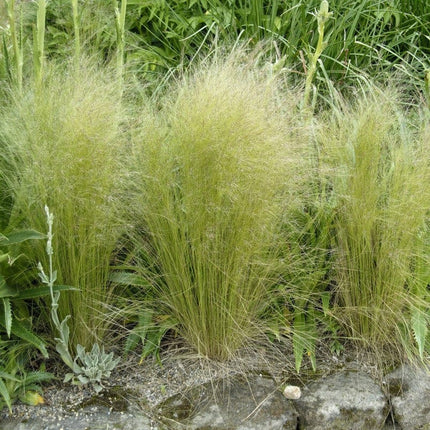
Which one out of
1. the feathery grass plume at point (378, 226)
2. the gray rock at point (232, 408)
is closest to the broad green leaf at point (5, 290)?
the gray rock at point (232, 408)

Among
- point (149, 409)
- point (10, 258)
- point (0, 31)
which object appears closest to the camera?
point (10, 258)

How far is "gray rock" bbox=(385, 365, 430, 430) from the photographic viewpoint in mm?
2215

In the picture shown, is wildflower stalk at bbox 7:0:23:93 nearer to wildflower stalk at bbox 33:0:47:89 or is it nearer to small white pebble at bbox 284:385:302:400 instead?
wildflower stalk at bbox 33:0:47:89

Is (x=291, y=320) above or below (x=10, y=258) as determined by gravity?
below

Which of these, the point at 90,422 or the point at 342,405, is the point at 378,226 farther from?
the point at 90,422

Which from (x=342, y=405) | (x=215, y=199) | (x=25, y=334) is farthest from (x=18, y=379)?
(x=342, y=405)

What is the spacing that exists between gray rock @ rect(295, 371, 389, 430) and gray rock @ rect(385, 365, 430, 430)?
0.05 meters

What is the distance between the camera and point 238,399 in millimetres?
2094

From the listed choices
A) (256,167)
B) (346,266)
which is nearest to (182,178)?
(256,167)

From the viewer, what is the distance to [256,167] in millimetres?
1919

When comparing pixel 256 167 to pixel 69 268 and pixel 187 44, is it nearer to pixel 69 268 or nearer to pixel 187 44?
pixel 69 268

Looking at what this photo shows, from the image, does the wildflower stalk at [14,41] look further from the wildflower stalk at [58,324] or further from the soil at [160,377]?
the soil at [160,377]

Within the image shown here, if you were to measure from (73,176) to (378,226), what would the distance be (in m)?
1.12

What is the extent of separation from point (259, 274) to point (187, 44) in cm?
258
